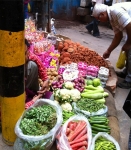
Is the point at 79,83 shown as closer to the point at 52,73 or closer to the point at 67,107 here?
the point at 52,73

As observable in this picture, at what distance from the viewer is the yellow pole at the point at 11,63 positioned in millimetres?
2021

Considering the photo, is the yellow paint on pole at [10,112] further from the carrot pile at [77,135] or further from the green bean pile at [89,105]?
the green bean pile at [89,105]

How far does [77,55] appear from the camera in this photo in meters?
4.73

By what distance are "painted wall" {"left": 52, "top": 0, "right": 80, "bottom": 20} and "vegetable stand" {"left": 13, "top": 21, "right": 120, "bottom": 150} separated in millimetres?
5976

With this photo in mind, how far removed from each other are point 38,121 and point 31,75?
2.58ft

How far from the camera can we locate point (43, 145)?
7.59 feet

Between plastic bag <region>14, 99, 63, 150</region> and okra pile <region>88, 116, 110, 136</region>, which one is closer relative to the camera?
plastic bag <region>14, 99, 63, 150</region>

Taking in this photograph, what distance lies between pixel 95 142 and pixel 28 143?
763mm

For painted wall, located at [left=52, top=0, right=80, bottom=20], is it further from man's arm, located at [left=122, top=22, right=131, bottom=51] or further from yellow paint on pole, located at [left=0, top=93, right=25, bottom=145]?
yellow paint on pole, located at [left=0, top=93, right=25, bottom=145]

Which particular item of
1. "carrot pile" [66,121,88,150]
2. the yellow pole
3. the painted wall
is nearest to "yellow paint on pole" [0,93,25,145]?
the yellow pole

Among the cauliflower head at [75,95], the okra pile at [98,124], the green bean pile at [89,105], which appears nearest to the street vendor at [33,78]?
the cauliflower head at [75,95]

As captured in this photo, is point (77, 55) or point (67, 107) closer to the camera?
point (67, 107)

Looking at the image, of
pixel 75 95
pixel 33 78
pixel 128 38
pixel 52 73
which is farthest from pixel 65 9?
pixel 33 78

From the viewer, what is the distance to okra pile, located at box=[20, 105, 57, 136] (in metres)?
2.35
